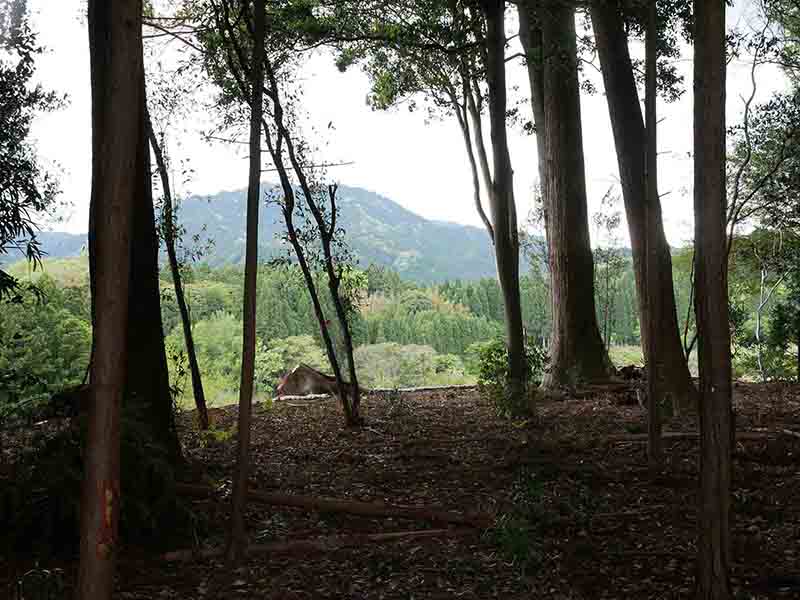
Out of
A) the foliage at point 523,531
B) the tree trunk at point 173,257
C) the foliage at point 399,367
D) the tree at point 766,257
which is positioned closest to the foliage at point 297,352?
the foliage at point 399,367

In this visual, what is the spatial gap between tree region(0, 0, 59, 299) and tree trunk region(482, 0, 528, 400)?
3916mm

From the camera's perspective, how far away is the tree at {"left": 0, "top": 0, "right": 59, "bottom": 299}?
18.1 feet

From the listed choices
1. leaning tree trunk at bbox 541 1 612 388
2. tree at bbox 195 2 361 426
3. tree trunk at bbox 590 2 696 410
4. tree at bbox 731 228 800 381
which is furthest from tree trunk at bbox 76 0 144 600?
tree at bbox 731 228 800 381

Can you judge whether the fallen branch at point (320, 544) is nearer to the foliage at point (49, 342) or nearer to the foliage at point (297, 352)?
the foliage at point (49, 342)

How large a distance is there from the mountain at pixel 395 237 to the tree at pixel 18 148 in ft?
164

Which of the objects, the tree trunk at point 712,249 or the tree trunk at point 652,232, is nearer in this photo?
the tree trunk at point 712,249

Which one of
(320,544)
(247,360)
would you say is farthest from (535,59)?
(320,544)

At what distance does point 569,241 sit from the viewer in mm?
10469

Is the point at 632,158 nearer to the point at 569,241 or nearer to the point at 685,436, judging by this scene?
the point at 685,436

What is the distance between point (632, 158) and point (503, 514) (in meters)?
4.35

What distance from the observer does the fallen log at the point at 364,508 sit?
4.46 m

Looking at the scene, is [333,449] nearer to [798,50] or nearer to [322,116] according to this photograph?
[322,116]

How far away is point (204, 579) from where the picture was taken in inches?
150

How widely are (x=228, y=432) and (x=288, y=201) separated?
2.39 meters
